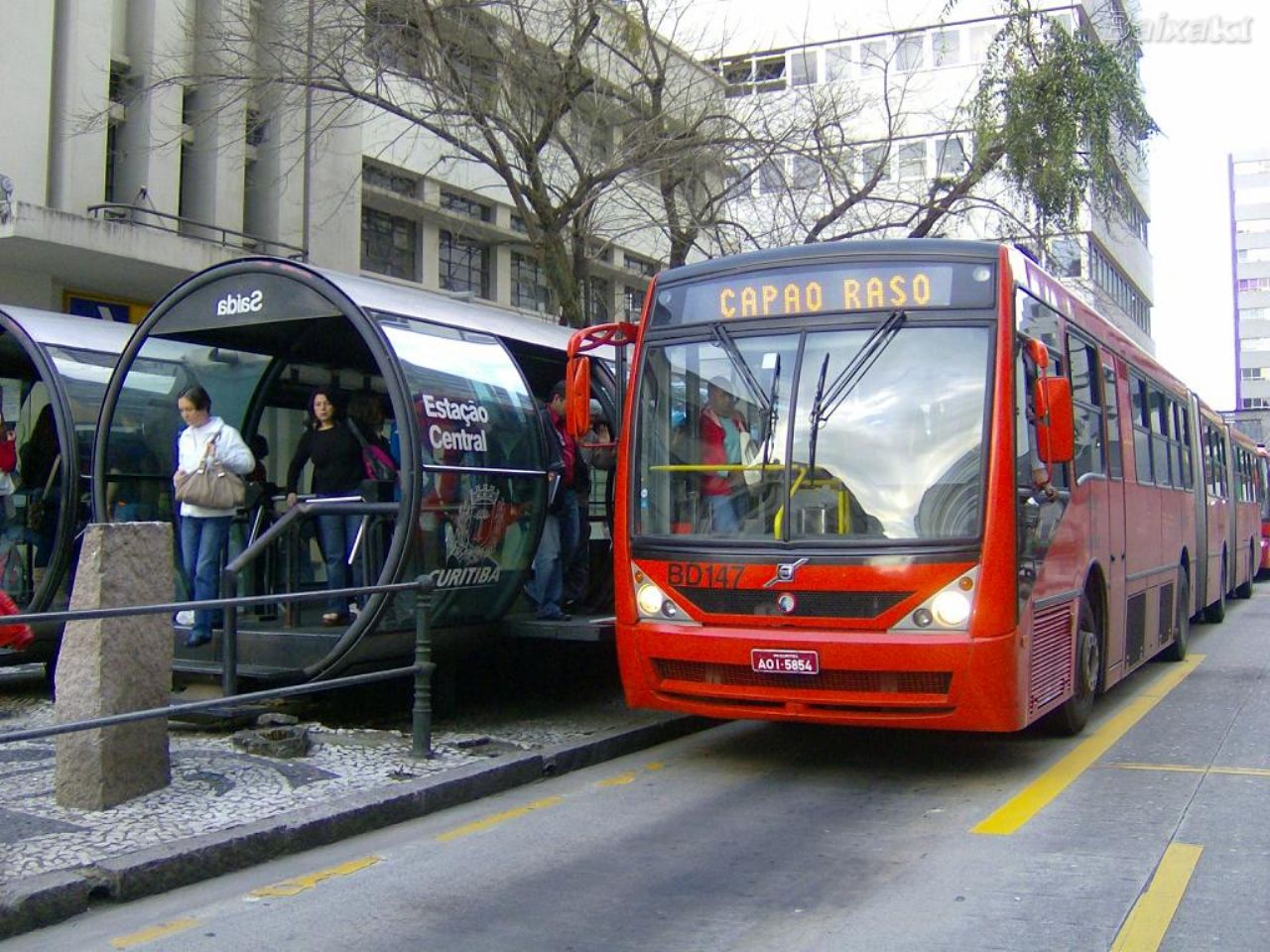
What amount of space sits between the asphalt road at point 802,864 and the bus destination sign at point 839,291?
2694 mm

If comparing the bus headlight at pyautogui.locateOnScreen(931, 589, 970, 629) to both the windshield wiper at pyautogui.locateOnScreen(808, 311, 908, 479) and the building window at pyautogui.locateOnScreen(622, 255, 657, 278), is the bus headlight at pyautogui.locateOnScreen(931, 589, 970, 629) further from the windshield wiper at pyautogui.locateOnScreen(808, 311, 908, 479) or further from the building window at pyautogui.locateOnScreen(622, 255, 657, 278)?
the building window at pyautogui.locateOnScreen(622, 255, 657, 278)

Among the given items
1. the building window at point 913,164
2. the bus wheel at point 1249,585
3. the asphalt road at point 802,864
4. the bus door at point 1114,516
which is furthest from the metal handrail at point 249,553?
the bus wheel at point 1249,585

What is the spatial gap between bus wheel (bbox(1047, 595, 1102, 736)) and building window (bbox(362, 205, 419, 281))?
52.6 feet

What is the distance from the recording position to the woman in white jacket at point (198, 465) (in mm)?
9008

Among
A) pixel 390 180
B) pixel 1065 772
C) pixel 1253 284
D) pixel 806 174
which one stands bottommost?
pixel 1065 772

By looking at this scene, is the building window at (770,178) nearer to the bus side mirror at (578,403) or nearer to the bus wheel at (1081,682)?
the bus wheel at (1081,682)

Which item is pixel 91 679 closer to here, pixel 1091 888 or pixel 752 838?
pixel 752 838

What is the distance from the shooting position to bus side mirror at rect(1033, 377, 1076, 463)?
729 cm

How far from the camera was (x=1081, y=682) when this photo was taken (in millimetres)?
8609

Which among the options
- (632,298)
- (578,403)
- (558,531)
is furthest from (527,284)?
(578,403)

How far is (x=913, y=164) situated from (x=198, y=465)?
649 inches

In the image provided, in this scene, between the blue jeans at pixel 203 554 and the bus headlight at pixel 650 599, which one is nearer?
the bus headlight at pixel 650 599

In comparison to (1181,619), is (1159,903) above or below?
below

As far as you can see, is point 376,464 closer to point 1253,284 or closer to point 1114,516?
point 1114,516
